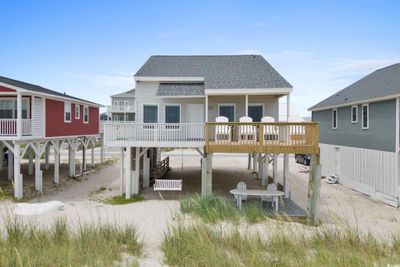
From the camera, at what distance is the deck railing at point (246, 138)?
1377 cm

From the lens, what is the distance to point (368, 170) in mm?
18422

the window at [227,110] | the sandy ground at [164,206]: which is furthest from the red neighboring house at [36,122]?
the window at [227,110]

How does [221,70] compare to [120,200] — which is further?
[221,70]

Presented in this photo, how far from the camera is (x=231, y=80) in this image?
56.7ft

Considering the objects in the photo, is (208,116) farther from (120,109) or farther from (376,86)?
(120,109)

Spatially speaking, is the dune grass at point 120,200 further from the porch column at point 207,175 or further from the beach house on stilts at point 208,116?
the porch column at point 207,175

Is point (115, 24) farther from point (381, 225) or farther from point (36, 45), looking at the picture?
point (381, 225)

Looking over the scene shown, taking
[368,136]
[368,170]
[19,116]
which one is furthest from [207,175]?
[368,136]

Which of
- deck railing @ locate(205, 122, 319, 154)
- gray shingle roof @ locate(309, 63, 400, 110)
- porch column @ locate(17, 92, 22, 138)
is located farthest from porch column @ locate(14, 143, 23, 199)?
gray shingle roof @ locate(309, 63, 400, 110)

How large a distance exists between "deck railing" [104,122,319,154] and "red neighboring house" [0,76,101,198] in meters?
5.01

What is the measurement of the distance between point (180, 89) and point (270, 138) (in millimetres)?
6165

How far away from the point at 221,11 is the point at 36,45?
1535cm

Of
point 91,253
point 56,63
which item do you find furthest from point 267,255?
point 56,63

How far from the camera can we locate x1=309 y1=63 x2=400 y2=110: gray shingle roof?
17.2 meters
